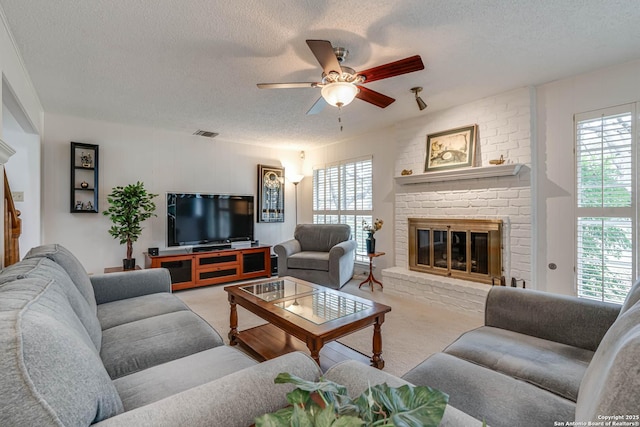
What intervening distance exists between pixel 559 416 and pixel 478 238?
8.48 ft

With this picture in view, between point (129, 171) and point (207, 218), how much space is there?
1240mm

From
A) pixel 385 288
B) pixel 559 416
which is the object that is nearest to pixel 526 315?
pixel 559 416

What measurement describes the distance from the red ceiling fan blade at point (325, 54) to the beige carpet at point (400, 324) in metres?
2.13

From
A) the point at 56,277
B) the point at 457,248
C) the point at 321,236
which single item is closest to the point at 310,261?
the point at 321,236

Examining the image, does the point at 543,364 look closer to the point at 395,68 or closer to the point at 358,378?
the point at 358,378

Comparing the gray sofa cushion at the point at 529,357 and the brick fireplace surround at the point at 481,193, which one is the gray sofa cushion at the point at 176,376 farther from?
the brick fireplace surround at the point at 481,193

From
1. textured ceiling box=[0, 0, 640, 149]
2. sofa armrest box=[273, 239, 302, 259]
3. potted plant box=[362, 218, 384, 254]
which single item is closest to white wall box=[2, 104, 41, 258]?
textured ceiling box=[0, 0, 640, 149]

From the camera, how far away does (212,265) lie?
439cm

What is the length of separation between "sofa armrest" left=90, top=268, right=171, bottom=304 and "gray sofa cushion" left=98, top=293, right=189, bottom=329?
6 centimetres

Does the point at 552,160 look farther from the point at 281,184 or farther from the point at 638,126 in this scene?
the point at 281,184

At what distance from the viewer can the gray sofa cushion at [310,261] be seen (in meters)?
4.08

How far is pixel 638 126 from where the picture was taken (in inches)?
97.0

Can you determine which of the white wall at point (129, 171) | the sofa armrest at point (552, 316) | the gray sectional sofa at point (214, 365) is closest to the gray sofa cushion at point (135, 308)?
the gray sectional sofa at point (214, 365)

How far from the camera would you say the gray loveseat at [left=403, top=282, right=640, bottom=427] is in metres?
0.58
